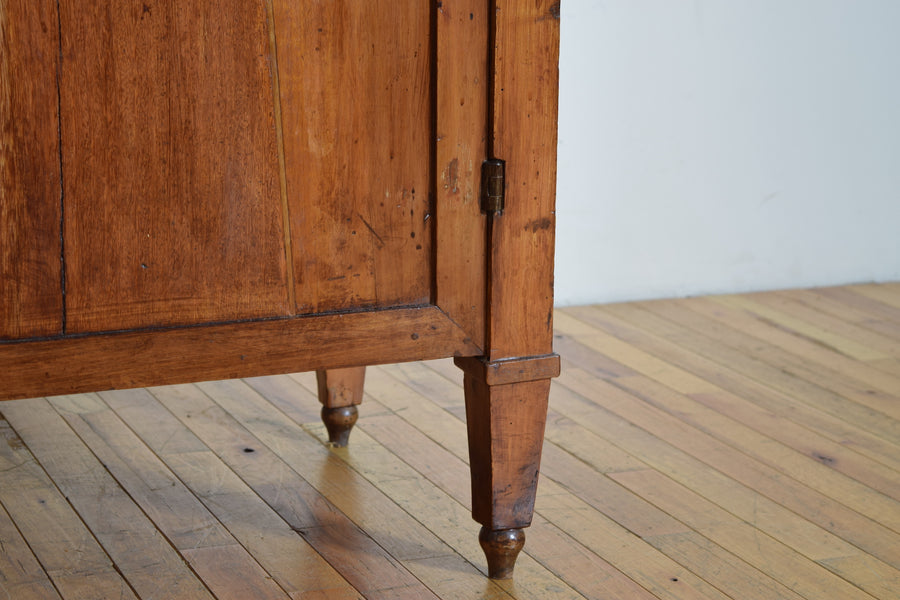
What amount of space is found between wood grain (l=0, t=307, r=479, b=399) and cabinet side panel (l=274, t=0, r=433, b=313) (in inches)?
0.9

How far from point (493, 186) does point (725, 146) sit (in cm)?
168

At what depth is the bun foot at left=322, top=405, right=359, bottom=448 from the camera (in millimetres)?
1759

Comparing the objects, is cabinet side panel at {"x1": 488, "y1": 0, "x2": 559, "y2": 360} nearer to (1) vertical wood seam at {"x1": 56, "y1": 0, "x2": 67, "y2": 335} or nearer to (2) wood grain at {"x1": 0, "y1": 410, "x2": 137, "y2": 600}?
(1) vertical wood seam at {"x1": 56, "y1": 0, "x2": 67, "y2": 335}

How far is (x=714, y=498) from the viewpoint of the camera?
5.31 feet

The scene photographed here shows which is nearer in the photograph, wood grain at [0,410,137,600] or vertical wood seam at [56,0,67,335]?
vertical wood seam at [56,0,67,335]

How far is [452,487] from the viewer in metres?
1.63

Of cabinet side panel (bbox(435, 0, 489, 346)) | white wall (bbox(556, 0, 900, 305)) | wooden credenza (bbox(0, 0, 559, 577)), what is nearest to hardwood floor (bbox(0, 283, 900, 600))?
wooden credenza (bbox(0, 0, 559, 577))

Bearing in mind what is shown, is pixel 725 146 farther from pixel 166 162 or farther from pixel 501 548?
pixel 166 162

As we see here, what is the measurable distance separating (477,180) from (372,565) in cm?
50

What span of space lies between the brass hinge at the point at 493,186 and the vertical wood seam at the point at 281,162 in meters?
0.21

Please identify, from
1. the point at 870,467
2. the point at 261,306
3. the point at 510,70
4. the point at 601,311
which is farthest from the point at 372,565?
the point at 601,311

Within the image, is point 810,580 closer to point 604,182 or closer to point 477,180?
point 477,180

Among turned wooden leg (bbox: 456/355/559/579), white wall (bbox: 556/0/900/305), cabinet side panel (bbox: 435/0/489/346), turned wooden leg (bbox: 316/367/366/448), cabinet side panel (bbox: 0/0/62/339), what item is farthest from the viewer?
white wall (bbox: 556/0/900/305)

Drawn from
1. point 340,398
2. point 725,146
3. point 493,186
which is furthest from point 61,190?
point 725,146
